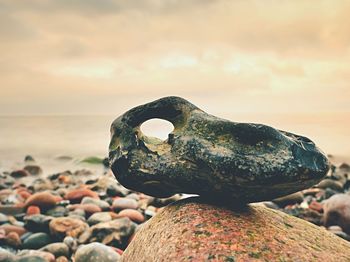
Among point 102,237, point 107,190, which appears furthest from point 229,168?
point 107,190

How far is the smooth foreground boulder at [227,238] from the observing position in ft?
8.73

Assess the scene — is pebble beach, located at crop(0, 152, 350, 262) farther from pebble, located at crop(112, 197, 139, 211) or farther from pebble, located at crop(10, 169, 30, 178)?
pebble, located at crop(10, 169, 30, 178)

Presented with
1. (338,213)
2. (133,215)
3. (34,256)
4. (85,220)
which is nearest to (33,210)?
(85,220)

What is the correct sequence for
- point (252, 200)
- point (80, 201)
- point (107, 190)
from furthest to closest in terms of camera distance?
point (107, 190) < point (80, 201) < point (252, 200)

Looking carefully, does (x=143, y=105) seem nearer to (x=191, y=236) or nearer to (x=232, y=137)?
(x=232, y=137)

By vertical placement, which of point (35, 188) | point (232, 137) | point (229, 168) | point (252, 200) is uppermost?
point (232, 137)

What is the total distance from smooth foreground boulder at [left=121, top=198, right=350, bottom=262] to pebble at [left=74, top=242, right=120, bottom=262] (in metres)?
1.44

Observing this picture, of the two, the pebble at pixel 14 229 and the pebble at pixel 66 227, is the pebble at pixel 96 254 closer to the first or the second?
the pebble at pixel 66 227

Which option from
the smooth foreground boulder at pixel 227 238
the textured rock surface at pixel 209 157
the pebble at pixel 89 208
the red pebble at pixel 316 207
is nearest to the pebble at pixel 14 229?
the pebble at pixel 89 208

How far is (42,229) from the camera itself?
21.4ft

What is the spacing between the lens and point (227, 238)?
8.95ft

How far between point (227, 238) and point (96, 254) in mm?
2398

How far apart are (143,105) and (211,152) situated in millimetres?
775

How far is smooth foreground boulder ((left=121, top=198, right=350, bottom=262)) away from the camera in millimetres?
2662
